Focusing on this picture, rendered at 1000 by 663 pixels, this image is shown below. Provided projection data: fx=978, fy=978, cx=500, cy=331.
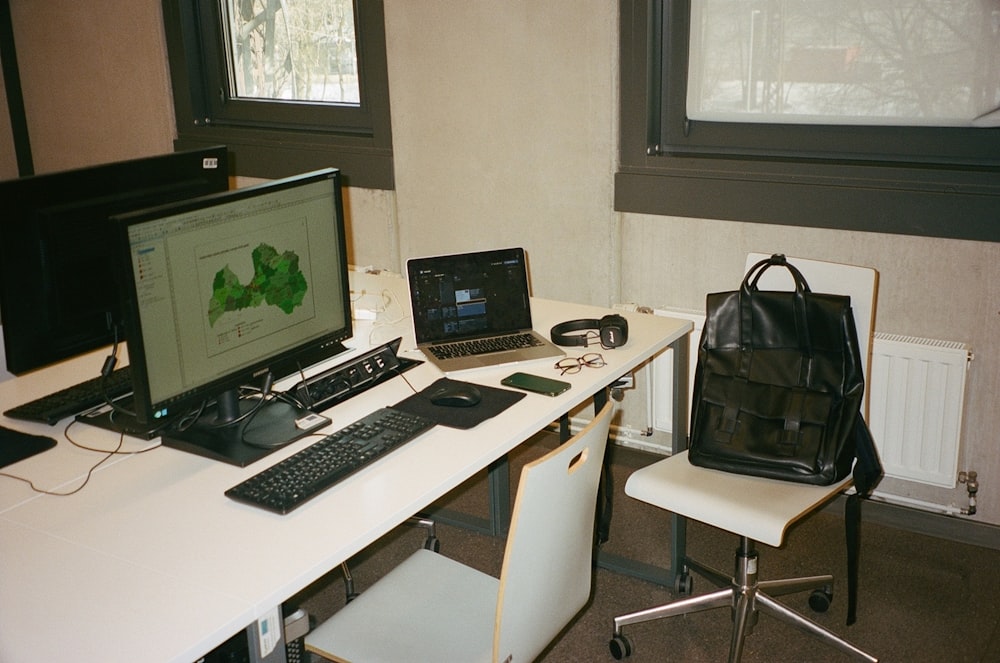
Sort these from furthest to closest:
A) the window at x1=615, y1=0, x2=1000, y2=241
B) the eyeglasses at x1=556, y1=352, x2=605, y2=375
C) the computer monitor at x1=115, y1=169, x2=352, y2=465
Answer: the window at x1=615, y1=0, x2=1000, y2=241
the eyeglasses at x1=556, y1=352, x2=605, y2=375
the computer monitor at x1=115, y1=169, x2=352, y2=465

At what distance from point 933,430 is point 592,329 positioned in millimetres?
1049

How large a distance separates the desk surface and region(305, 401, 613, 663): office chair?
219 millimetres

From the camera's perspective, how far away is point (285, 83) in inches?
160

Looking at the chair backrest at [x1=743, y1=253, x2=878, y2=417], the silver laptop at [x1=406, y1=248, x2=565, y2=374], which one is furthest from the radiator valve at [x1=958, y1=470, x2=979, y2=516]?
the silver laptop at [x1=406, y1=248, x2=565, y2=374]

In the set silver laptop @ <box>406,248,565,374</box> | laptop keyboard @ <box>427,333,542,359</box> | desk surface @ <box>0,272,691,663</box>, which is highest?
silver laptop @ <box>406,248,565,374</box>

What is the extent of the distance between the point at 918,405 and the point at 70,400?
2.25 meters

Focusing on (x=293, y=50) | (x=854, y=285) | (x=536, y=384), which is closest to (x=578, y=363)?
(x=536, y=384)

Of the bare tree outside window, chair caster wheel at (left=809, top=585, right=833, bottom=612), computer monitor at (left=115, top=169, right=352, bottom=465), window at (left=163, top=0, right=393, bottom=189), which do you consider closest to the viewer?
computer monitor at (left=115, top=169, right=352, bottom=465)

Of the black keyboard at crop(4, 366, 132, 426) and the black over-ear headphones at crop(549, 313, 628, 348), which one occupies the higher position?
the black over-ear headphones at crop(549, 313, 628, 348)

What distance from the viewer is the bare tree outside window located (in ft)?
12.6

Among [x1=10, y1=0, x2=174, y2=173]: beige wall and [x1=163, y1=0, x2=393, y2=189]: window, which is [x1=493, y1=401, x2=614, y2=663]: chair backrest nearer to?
[x1=163, y1=0, x2=393, y2=189]: window

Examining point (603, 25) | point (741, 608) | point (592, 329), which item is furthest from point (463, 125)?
point (741, 608)

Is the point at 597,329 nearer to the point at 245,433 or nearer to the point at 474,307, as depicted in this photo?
the point at 474,307

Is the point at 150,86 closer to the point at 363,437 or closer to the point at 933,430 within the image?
the point at 363,437
